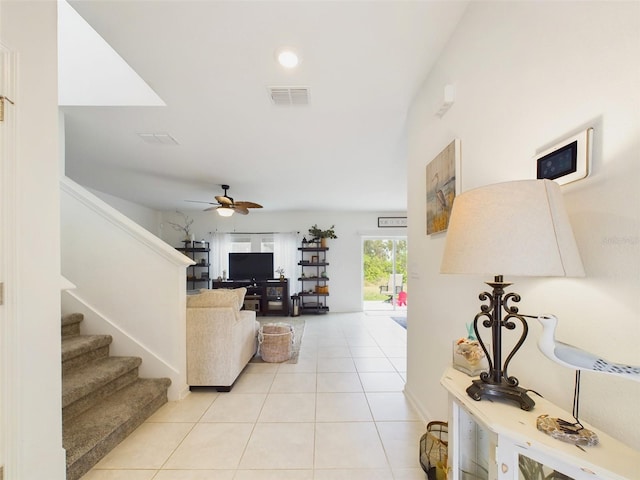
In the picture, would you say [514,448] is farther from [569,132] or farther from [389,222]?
[389,222]

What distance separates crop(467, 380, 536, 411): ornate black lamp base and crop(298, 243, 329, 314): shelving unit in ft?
20.0

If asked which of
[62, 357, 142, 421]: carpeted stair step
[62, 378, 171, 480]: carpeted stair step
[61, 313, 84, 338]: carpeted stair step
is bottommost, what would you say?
[62, 378, 171, 480]: carpeted stair step

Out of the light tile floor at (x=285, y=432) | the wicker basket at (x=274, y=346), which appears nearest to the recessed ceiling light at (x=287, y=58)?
the light tile floor at (x=285, y=432)

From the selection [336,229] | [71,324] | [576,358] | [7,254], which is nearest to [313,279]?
[336,229]

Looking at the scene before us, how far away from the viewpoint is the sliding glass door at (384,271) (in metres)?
7.32

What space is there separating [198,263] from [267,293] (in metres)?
1.88

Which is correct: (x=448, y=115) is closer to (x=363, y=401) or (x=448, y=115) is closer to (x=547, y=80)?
(x=547, y=80)

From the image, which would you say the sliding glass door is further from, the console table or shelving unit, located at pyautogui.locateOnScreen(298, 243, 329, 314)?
the console table

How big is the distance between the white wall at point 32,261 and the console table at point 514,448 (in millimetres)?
1787

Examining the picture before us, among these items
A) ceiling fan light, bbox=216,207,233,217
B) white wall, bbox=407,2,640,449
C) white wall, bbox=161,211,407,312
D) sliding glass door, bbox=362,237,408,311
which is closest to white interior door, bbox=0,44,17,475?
white wall, bbox=407,2,640,449

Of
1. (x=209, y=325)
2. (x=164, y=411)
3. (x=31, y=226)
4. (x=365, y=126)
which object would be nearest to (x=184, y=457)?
(x=164, y=411)

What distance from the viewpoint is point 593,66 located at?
33.3 inches

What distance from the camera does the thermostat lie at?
85 centimetres

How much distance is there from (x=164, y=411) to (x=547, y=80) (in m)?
3.26
